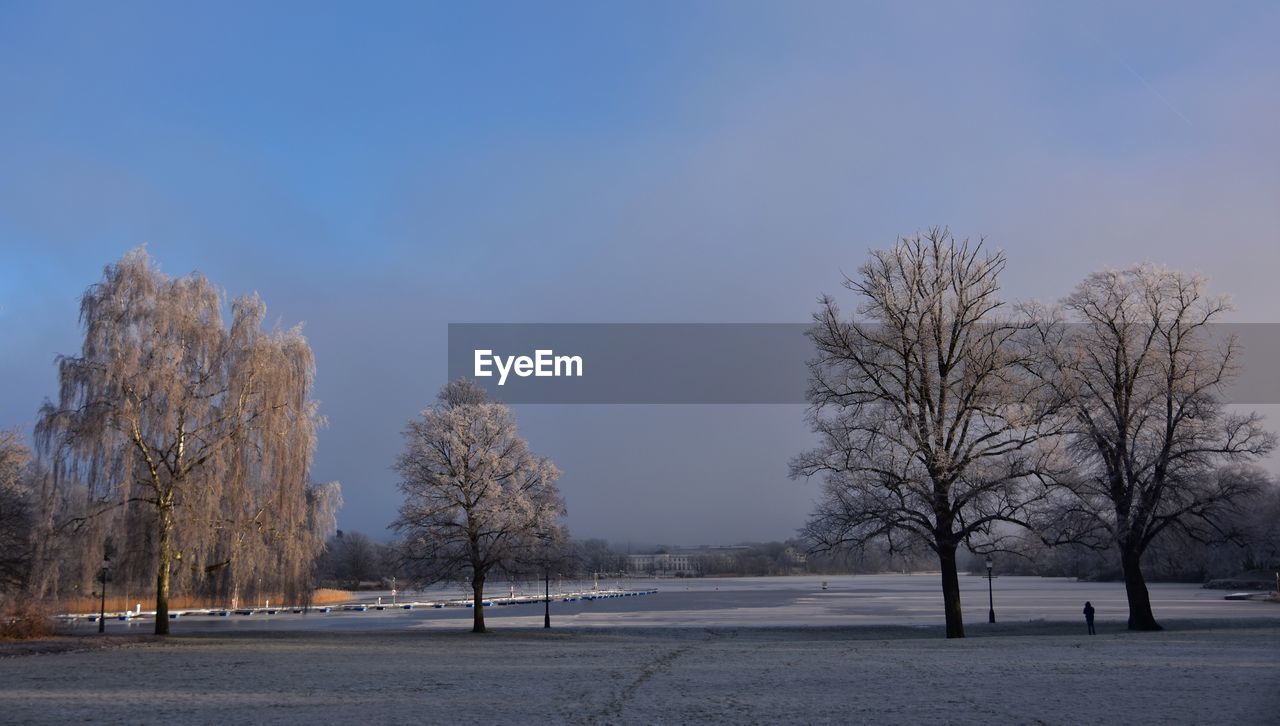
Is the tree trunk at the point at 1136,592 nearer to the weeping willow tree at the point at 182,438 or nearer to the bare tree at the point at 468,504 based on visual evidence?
the bare tree at the point at 468,504

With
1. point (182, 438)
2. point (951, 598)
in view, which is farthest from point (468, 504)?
point (951, 598)

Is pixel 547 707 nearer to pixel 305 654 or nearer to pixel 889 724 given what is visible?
pixel 889 724

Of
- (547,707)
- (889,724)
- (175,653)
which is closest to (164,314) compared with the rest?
(175,653)

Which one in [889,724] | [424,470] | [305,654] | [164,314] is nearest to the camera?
[889,724]

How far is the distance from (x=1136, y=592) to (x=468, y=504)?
86.3 ft

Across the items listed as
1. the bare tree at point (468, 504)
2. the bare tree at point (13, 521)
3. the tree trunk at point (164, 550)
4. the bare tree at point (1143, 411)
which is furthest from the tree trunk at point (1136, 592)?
the bare tree at point (13, 521)

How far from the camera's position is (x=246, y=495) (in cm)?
3325

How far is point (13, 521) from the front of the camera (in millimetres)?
34031

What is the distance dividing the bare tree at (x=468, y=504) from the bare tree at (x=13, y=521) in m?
13.4

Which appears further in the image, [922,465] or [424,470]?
[424,470]

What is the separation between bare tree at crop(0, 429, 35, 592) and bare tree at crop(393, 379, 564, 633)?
13.4 m

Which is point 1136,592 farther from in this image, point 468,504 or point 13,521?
point 13,521

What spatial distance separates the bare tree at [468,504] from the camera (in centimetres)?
4009

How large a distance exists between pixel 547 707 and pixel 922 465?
58.5 ft
